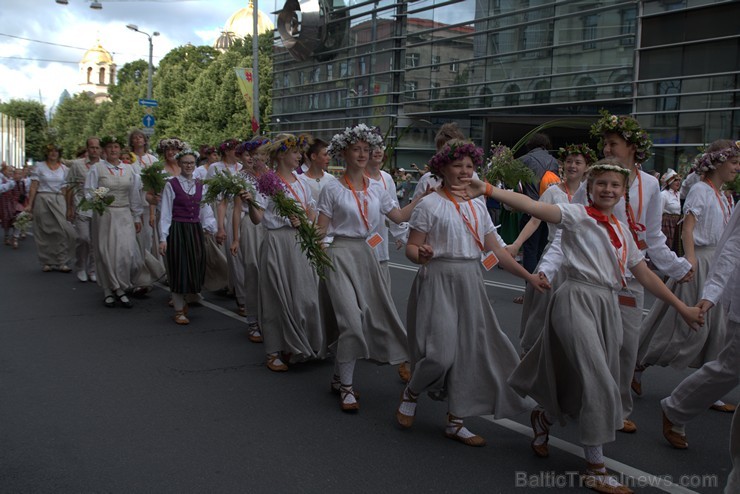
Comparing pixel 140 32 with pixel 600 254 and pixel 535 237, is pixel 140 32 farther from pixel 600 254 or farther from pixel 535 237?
pixel 600 254

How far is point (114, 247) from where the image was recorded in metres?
10.1

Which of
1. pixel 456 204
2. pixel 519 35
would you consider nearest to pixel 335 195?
pixel 456 204

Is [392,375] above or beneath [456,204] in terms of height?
beneath

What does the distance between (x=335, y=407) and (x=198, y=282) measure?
12.8ft

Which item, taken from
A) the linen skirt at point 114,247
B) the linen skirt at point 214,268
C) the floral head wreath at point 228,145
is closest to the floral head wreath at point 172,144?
the floral head wreath at point 228,145

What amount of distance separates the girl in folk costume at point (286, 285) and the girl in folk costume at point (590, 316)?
9.24ft

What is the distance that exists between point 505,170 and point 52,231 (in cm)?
966

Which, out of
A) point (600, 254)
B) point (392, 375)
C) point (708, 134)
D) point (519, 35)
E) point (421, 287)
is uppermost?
point (519, 35)

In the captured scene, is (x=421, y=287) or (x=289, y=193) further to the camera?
(x=289, y=193)

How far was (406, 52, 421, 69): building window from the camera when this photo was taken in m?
32.1

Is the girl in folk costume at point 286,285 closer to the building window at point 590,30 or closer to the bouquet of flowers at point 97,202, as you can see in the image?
the bouquet of flowers at point 97,202

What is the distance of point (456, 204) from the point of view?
202 inches

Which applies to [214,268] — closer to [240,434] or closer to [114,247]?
[114,247]

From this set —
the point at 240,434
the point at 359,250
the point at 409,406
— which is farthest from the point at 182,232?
the point at 409,406
